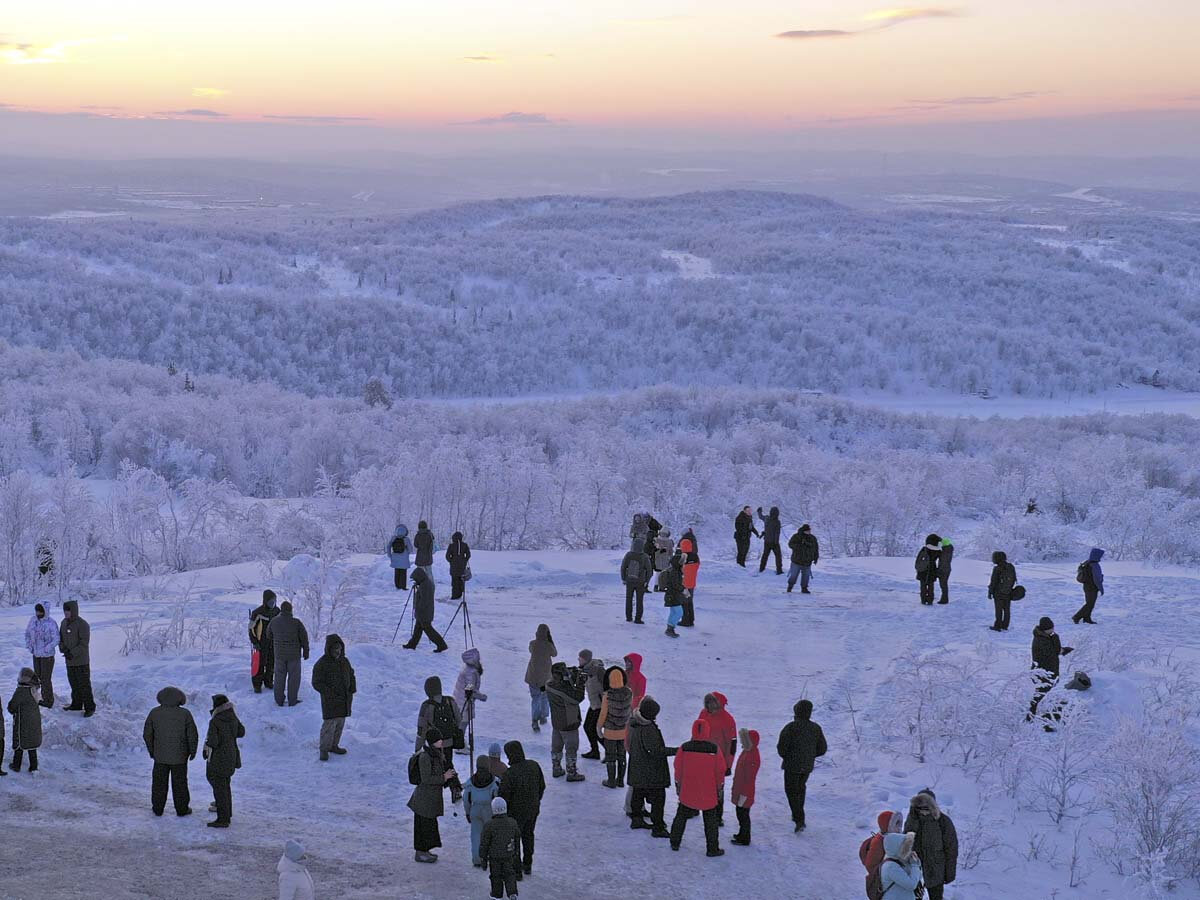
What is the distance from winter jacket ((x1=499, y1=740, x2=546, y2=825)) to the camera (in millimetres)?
8664

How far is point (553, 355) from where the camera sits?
9131 cm

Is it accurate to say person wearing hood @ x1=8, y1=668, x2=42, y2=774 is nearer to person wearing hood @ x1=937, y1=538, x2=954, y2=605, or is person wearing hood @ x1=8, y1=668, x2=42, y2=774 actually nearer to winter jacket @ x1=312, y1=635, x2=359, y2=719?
winter jacket @ x1=312, y1=635, x2=359, y2=719

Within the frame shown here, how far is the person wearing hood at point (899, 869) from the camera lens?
7.39m

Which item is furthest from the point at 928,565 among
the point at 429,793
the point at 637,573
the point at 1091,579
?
the point at 429,793

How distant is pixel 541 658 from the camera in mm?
11859

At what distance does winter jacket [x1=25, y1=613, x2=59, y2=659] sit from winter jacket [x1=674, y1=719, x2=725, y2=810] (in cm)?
700

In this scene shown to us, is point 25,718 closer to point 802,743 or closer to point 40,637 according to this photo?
point 40,637

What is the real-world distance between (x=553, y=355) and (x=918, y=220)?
106 metres

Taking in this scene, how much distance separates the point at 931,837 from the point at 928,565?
35.8 ft

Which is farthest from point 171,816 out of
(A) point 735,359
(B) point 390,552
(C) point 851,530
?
(A) point 735,359

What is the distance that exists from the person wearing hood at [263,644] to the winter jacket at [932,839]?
23.5 ft

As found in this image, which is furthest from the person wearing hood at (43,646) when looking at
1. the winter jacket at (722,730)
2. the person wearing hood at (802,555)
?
the person wearing hood at (802,555)

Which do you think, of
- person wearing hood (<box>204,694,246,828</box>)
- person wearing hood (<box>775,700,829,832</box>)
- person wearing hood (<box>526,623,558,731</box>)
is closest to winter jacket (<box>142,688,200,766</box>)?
person wearing hood (<box>204,694,246,828</box>)

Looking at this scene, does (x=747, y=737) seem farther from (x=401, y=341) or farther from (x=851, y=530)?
(x=401, y=341)
